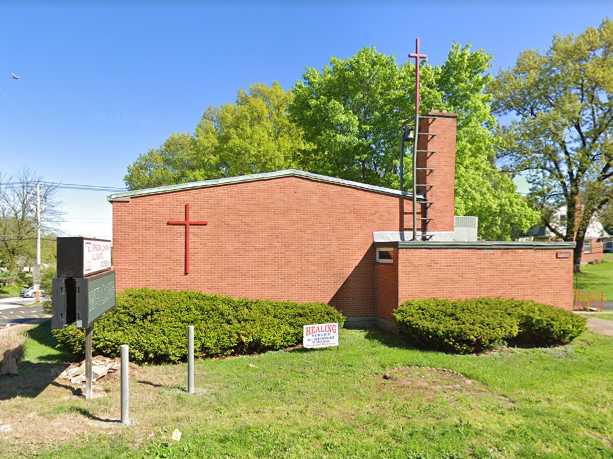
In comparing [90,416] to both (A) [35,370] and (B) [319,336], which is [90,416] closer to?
(A) [35,370]

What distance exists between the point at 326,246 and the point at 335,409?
7303 mm

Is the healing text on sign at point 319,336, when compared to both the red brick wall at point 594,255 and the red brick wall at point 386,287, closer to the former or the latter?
the red brick wall at point 386,287

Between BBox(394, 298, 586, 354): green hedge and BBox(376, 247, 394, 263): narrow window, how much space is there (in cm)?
180

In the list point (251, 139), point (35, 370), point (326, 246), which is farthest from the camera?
point (251, 139)

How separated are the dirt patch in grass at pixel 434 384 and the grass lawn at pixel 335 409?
33mm

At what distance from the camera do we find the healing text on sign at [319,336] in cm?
973

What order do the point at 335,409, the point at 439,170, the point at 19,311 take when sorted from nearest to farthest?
the point at 335,409, the point at 439,170, the point at 19,311

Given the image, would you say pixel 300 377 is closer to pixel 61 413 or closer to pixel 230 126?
pixel 61 413

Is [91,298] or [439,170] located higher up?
[439,170]

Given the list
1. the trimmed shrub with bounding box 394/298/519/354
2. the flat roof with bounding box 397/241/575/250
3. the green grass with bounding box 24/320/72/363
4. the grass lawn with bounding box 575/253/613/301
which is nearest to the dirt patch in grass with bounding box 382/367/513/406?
the trimmed shrub with bounding box 394/298/519/354

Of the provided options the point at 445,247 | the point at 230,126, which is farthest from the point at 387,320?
the point at 230,126

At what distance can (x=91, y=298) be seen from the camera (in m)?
6.34

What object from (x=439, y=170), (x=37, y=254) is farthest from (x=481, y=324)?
(x=37, y=254)

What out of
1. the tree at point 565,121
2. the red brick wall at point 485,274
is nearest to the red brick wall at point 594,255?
the tree at point 565,121
